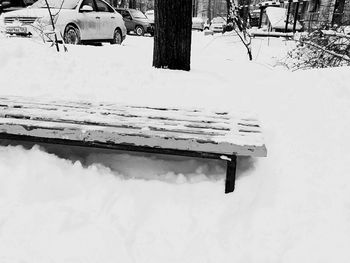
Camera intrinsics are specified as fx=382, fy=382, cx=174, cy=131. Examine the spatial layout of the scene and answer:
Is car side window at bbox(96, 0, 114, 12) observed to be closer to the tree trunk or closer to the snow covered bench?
the tree trunk

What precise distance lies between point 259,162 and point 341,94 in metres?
1.24

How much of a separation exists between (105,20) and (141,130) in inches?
376

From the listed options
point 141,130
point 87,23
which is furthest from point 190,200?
point 87,23

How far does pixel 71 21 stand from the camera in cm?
925

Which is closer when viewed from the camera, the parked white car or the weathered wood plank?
the weathered wood plank

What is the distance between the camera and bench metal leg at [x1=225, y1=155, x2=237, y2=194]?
2.29m

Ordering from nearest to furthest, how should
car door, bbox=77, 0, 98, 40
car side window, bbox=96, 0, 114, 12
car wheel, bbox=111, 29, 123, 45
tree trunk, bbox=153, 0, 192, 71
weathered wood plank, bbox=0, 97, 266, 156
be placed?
weathered wood plank, bbox=0, 97, 266, 156 < tree trunk, bbox=153, 0, 192, 71 < car door, bbox=77, 0, 98, 40 < car side window, bbox=96, 0, 114, 12 < car wheel, bbox=111, 29, 123, 45

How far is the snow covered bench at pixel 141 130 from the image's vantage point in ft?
7.31

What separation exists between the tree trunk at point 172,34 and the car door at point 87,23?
5311mm

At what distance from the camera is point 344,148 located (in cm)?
258

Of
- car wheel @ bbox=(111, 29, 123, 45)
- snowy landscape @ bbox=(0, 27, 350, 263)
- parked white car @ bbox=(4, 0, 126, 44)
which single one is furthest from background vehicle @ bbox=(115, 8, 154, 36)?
snowy landscape @ bbox=(0, 27, 350, 263)

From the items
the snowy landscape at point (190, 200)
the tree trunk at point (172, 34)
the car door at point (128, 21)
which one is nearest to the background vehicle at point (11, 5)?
the car door at point (128, 21)

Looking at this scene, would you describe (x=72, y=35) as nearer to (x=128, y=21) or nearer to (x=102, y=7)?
(x=102, y=7)

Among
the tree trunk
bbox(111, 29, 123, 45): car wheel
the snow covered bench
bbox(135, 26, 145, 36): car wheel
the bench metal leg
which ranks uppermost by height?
the tree trunk
